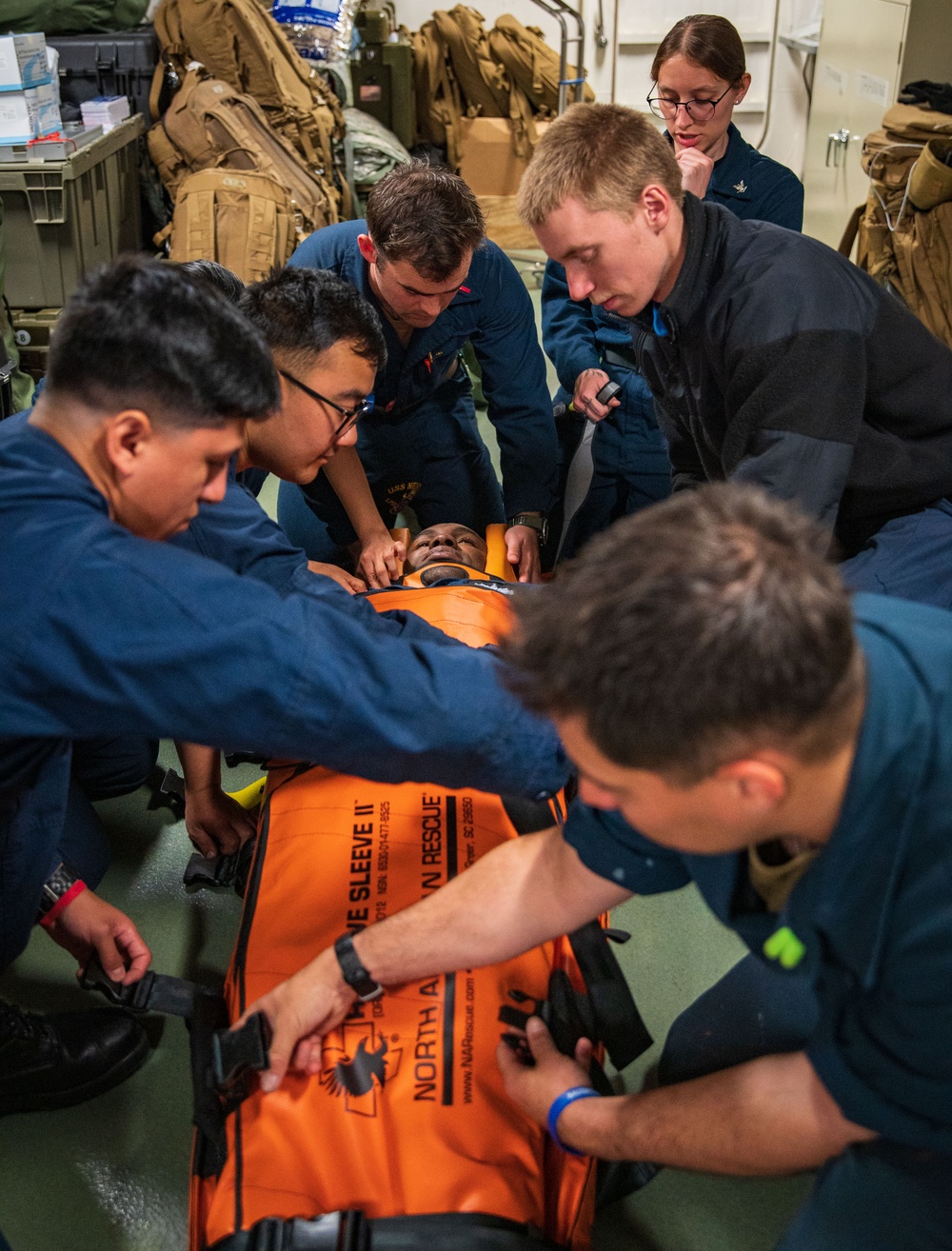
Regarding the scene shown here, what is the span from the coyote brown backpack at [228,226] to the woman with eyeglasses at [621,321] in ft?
7.12

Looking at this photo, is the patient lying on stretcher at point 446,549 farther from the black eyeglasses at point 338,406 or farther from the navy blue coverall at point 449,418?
the black eyeglasses at point 338,406

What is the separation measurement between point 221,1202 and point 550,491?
235cm

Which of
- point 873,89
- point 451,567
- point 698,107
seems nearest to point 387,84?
point 873,89

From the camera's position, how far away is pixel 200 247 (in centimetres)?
506

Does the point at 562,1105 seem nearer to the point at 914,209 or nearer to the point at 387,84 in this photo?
the point at 914,209

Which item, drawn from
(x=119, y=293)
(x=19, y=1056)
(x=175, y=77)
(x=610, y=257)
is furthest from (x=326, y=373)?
(x=175, y=77)

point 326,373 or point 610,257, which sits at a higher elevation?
point 610,257

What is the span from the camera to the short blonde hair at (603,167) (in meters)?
2.03

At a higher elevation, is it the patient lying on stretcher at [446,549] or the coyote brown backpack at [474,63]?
the coyote brown backpack at [474,63]

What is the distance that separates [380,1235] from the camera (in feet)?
4.37

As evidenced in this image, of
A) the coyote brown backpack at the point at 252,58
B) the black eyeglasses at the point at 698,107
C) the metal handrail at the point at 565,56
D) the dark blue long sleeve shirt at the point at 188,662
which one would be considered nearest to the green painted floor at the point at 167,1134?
the dark blue long sleeve shirt at the point at 188,662

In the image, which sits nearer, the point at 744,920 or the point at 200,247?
the point at 744,920

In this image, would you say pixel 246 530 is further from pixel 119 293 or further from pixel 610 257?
pixel 610 257

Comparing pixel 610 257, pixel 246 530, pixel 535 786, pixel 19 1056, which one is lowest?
pixel 19 1056
